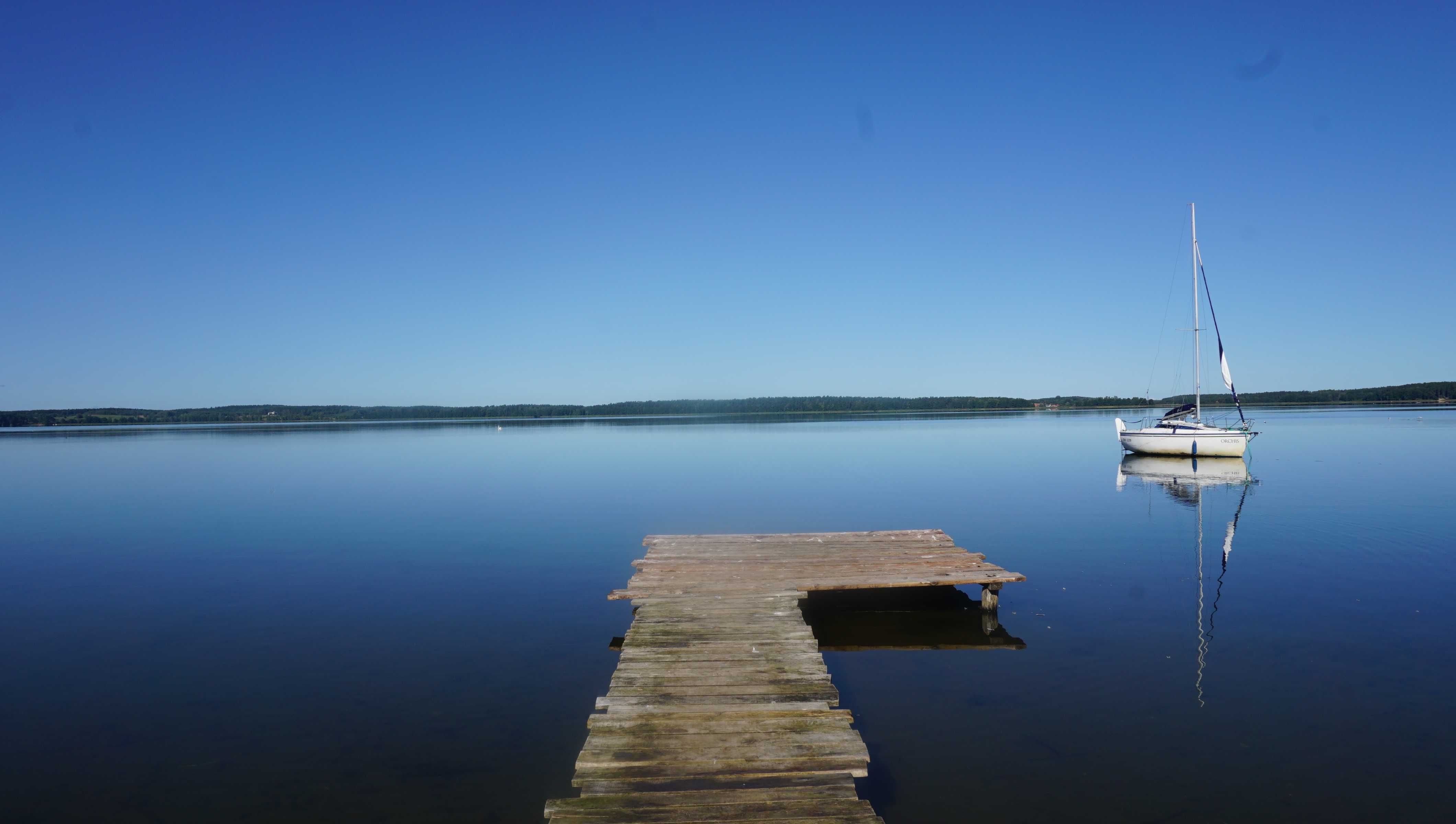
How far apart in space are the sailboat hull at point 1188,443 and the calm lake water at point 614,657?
9750 millimetres

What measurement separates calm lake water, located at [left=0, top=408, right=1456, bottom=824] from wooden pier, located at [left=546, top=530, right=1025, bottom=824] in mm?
866

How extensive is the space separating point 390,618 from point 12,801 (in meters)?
5.42

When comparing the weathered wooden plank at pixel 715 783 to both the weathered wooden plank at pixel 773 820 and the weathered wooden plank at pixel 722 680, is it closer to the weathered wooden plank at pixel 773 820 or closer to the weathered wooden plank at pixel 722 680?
the weathered wooden plank at pixel 773 820

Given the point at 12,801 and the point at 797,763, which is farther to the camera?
the point at 12,801

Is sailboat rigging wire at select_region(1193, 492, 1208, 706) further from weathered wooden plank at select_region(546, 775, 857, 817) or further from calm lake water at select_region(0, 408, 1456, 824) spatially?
weathered wooden plank at select_region(546, 775, 857, 817)

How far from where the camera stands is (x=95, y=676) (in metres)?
9.38

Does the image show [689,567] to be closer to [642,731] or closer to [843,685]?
[843,685]

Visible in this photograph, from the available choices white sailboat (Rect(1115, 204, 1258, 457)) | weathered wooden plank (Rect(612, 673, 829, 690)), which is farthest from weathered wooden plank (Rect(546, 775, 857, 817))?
white sailboat (Rect(1115, 204, 1258, 457))

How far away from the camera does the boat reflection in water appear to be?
11227mm

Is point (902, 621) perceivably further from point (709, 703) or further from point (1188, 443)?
point (1188, 443)

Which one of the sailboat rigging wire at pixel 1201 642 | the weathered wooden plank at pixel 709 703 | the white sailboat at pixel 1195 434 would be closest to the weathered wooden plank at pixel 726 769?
the weathered wooden plank at pixel 709 703

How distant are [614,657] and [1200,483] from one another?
26499 mm

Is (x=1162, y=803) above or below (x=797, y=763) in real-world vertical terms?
below

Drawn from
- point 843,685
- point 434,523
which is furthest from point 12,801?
point 434,523
